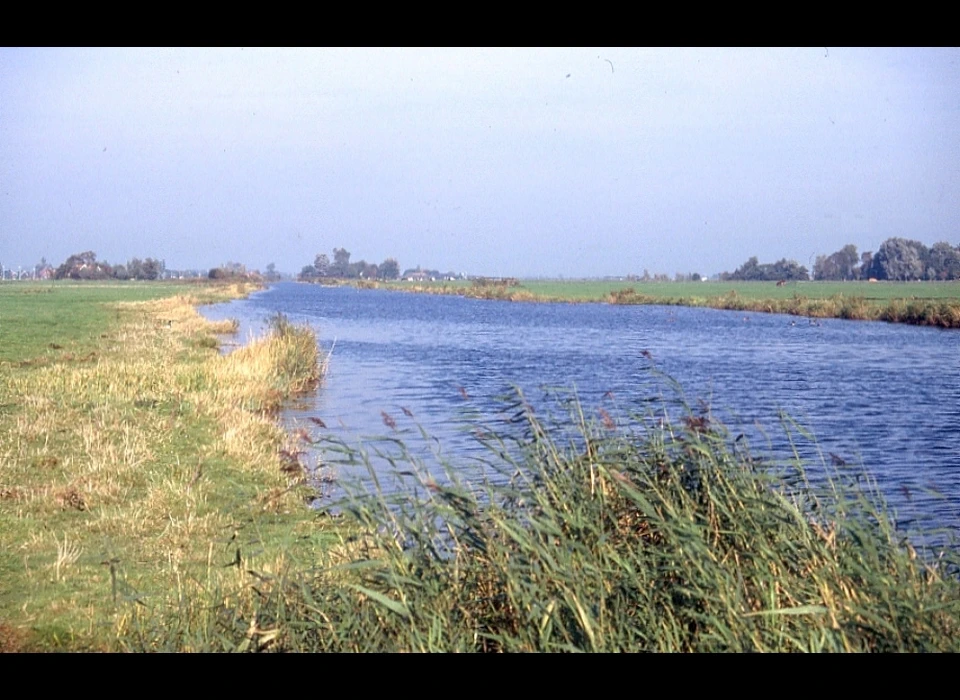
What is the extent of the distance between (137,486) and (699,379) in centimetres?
1594

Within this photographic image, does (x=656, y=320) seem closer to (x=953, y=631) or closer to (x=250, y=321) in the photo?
(x=250, y=321)

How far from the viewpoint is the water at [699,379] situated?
14.1m

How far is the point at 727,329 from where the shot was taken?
4306 centimetres

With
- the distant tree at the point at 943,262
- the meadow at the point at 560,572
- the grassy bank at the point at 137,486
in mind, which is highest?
the distant tree at the point at 943,262

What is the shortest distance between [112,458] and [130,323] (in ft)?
88.8

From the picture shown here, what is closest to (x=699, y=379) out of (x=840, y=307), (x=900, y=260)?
(x=900, y=260)

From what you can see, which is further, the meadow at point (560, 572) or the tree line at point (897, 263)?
the tree line at point (897, 263)

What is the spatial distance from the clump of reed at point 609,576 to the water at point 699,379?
0.61 meters

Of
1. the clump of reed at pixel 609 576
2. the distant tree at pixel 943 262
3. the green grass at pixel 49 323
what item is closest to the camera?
the clump of reed at pixel 609 576

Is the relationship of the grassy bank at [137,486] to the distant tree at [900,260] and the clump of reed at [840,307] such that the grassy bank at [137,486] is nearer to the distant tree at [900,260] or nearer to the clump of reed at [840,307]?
the distant tree at [900,260]

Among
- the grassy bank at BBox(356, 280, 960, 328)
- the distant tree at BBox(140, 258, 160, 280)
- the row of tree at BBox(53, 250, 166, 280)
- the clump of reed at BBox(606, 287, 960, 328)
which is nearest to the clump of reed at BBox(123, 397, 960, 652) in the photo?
the grassy bank at BBox(356, 280, 960, 328)

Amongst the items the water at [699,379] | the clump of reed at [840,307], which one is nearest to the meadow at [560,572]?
the water at [699,379]

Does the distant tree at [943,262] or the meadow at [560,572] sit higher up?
the distant tree at [943,262]

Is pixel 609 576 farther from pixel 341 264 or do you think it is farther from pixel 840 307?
pixel 341 264
